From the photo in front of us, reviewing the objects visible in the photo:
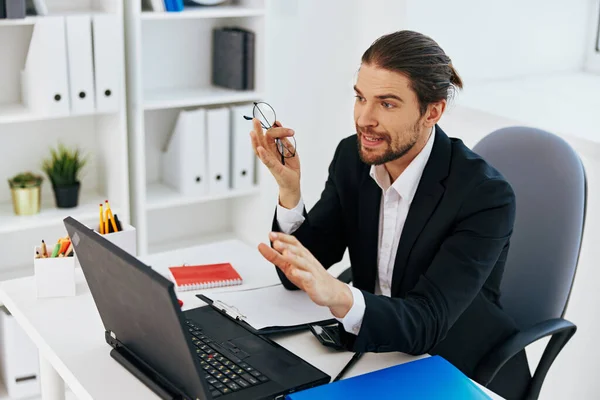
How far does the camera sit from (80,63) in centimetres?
286

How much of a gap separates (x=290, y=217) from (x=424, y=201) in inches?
11.9

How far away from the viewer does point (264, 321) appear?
166 centimetres

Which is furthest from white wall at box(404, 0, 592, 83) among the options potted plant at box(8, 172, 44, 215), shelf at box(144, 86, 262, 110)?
potted plant at box(8, 172, 44, 215)

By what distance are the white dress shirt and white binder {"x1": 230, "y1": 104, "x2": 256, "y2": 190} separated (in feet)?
4.61

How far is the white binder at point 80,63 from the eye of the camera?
9.23ft

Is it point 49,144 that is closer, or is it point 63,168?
point 63,168

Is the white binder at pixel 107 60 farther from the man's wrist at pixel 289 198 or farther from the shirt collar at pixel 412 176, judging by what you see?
the shirt collar at pixel 412 176

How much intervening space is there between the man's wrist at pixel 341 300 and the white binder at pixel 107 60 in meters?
1.71

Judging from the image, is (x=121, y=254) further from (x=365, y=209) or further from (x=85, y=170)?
(x=85, y=170)

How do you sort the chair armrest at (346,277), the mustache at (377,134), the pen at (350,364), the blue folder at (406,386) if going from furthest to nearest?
the chair armrest at (346,277)
the mustache at (377,134)
the pen at (350,364)
the blue folder at (406,386)

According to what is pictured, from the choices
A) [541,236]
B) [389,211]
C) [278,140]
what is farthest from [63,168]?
[541,236]

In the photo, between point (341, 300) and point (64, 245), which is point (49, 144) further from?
point (341, 300)

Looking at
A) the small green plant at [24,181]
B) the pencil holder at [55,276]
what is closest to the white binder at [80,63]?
the small green plant at [24,181]

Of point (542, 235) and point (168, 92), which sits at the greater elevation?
point (168, 92)
